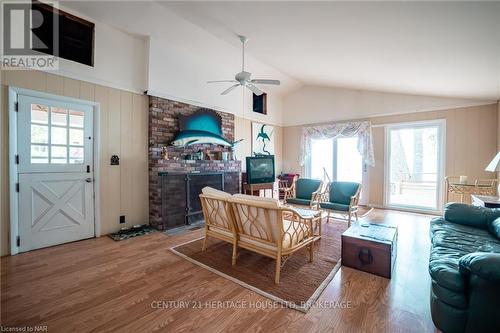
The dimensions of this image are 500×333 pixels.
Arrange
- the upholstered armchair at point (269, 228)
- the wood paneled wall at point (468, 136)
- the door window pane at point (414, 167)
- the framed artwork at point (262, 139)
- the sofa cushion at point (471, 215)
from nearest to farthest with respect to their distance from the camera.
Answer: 1. the upholstered armchair at point (269, 228)
2. the sofa cushion at point (471, 215)
3. the wood paneled wall at point (468, 136)
4. the door window pane at point (414, 167)
5. the framed artwork at point (262, 139)

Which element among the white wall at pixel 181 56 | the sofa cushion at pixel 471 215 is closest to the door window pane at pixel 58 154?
the white wall at pixel 181 56

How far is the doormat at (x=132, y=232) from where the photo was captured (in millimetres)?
3522

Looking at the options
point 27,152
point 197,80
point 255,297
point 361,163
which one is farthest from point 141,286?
point 361,163

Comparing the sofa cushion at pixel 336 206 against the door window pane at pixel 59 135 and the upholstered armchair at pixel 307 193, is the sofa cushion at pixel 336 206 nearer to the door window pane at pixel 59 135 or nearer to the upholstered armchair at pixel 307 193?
the upholstered armchair at pixel 307 193

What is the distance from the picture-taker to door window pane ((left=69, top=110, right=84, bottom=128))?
10.7ft

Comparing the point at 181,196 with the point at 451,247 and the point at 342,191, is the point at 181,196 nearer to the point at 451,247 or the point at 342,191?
the point at 342,191

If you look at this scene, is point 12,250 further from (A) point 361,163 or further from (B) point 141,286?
(A) point 361,163

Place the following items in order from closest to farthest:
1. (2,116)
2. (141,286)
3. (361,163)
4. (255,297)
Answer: (255,297)
(141,286)
(2,116)
(361,163)

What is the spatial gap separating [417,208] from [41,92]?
7511 mm

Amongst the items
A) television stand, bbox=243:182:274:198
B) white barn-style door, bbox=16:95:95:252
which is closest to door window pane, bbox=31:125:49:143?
white barn-style door, bbox=16:95:95:252

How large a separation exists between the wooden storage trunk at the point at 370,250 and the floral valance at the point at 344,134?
11.5 ft

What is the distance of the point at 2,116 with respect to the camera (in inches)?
108

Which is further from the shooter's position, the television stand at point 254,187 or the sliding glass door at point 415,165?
the television stand at point 254,187

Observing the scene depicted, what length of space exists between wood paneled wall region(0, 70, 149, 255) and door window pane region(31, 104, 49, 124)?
234 millimetres
